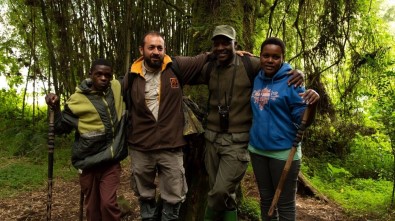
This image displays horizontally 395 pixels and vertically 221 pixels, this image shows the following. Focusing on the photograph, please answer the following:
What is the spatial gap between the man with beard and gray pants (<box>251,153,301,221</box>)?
28.1 inches

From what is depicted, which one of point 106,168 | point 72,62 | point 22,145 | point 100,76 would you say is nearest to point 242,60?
point 100,76

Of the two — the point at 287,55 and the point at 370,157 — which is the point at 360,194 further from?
the point at 287,55

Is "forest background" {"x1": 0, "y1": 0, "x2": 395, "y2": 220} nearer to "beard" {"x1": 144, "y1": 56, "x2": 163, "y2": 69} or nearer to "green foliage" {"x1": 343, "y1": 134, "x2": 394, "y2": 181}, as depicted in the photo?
"green foliage" {"x1": 343, "y1": 134, "x2": 394, "y2": 181}

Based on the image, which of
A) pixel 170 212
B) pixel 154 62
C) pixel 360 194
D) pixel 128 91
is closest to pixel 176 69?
pixel 154 62

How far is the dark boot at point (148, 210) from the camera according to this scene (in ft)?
11.0

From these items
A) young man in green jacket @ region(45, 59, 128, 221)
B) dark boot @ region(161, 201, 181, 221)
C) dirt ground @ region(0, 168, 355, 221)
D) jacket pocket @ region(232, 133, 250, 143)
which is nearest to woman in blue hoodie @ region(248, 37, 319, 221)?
jacket pocket @ region(232, 133, 250, 143)

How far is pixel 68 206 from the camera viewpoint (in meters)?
5.33

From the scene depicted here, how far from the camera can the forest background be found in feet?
17.0

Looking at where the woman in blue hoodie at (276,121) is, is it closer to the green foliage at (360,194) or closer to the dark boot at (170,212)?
the dark boot at (170,212)

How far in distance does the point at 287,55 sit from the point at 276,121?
4.84 m

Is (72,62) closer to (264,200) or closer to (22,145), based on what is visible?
(22,145)

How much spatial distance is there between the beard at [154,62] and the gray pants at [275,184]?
1127 mm

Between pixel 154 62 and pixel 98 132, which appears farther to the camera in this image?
pixel 98 132

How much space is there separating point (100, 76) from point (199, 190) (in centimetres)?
150
